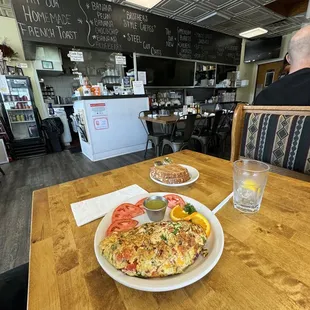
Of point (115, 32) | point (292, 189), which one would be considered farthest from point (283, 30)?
point (292, 189)

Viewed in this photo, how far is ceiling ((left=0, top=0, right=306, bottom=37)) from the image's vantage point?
321cm

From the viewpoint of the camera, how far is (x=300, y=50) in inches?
46.9

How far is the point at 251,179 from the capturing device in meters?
0.56

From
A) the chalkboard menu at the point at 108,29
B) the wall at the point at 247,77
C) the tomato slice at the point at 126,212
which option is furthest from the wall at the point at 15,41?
the wall at the point at 247,77

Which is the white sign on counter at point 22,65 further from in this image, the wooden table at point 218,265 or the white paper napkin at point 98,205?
the white paper napkin at point 98,205

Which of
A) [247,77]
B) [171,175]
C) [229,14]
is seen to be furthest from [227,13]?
[171,175]

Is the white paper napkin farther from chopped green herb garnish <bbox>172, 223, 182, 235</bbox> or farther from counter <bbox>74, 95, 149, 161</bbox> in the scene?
counter <bbox>74, 95, 149, 161</bbox>

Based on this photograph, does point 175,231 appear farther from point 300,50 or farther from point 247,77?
point 247,77

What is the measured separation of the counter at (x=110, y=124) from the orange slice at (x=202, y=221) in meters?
2.87

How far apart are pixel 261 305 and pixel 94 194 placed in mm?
569

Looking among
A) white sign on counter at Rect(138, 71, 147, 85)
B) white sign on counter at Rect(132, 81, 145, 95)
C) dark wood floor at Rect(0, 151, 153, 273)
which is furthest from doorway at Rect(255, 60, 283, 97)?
dark wood floor at Rect(0, 151, 153, 273)

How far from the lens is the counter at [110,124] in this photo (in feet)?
9.77

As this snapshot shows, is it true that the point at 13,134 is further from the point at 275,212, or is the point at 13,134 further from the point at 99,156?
the point at 275,212

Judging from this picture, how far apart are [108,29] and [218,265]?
3.90 meters
